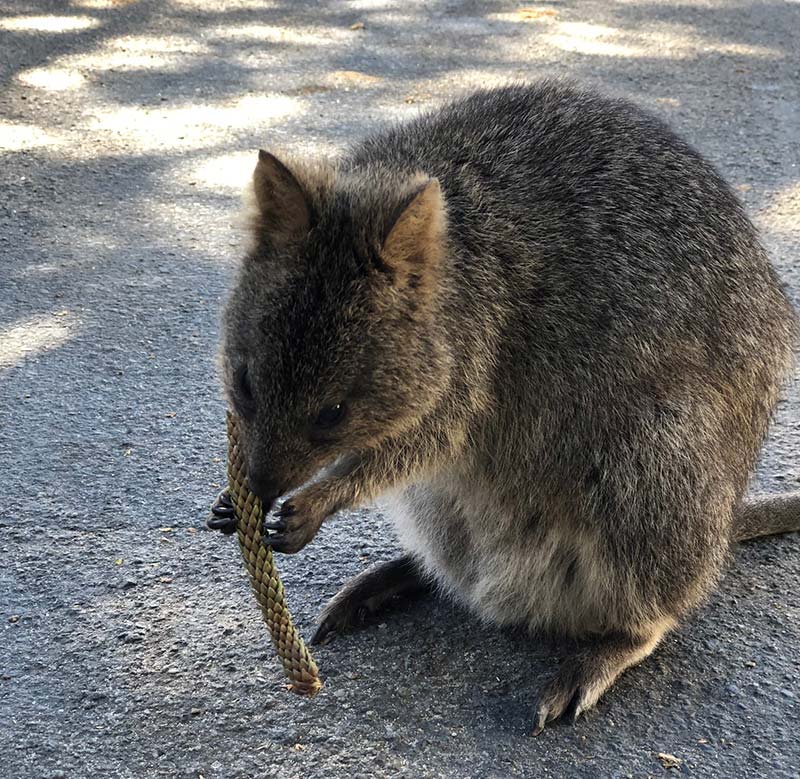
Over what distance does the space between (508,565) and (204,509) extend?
1.08 m

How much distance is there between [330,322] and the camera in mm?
2510

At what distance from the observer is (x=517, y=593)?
9.99ft

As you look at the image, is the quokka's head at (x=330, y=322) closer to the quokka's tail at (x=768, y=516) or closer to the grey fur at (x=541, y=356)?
the grey fur at (x=541, y=356)

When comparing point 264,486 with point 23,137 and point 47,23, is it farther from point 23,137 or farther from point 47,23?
point 47,23

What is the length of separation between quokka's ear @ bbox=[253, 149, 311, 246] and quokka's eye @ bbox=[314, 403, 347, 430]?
39 centimetres

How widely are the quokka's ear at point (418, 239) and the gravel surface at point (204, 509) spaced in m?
0.63

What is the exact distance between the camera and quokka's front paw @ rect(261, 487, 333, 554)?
2.70 metres

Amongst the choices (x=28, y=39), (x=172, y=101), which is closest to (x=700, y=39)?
(x=172, y=101)

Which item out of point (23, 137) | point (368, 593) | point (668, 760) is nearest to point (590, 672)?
point (668, 760)

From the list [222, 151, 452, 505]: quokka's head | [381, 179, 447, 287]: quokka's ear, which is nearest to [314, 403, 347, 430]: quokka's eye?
[222, 151, 452, 505]: quokka's head

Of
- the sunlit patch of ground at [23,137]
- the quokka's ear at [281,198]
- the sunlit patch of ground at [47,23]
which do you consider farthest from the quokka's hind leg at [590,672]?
the sunlit patch of ground at [47,23]

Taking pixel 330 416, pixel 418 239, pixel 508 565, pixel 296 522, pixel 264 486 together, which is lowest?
pixel 508 565

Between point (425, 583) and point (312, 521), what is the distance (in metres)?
0.68

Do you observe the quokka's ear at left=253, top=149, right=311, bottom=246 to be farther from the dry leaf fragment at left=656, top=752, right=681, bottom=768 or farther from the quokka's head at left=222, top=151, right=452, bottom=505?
the dry leaf fragment at left=656, top=752, right=681, bottom=768
